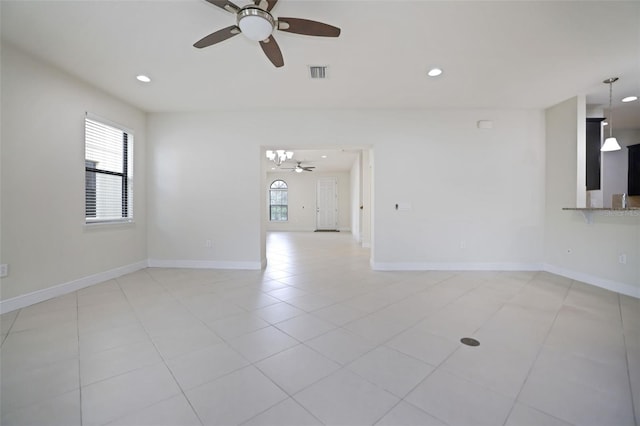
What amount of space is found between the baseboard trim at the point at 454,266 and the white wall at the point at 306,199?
23.6 feet

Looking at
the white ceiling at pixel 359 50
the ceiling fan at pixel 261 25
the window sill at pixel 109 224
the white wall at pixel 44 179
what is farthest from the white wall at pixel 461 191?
the white wall at pixel 44 179

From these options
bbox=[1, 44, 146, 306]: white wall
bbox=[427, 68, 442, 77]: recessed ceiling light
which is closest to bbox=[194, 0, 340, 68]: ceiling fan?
bbox=[427, 68, 442, 77]: recessed ceiling light

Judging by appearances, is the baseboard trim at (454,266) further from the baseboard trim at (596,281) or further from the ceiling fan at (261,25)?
the ceiling fan at (261,25)

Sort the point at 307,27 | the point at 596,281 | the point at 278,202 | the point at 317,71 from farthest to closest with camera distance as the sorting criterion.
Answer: the point at 278,202 → the point at 596,281 → the point at 317,71 → the point at 307,27

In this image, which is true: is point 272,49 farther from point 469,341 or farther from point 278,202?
point 278,202

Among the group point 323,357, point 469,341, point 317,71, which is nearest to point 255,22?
point 317,71

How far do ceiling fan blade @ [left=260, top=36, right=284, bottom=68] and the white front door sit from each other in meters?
9.23

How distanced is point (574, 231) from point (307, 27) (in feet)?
15.6

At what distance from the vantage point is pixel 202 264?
4562 millimetres

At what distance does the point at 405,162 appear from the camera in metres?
4.41

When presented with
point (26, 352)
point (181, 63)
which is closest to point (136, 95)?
point (181, 63)

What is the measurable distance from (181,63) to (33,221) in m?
2.44

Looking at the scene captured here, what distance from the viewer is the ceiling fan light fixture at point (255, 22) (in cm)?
184

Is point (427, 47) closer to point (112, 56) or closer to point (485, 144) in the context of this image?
point (485, 144)
